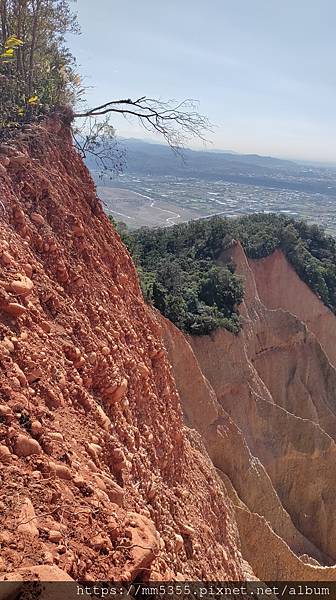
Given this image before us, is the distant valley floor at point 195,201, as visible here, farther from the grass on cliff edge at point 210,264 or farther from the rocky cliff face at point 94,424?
the rocky cliff face at point 94,424

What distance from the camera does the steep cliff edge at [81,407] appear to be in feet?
11.5

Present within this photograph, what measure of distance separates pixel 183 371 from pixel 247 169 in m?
173

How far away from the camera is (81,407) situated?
16.8 feet

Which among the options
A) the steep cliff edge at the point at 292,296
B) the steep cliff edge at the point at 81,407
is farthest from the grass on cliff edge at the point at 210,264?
the steep cliff edge at the point at 81,407

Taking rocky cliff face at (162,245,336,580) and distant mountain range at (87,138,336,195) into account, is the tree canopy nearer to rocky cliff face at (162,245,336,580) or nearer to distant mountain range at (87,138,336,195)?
rocky cliff face at (162,245,336,580)

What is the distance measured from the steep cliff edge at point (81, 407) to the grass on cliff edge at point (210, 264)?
23.2ft

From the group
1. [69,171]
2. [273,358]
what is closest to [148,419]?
[69,171]

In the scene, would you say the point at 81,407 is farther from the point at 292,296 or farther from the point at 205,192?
the point at 205,192

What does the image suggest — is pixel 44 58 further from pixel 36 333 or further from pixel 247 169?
pixel 247 169

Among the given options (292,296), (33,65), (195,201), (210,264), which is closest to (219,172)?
(195,201)

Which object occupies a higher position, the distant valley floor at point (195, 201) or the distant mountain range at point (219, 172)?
the distant mountain range at point (219, 172)

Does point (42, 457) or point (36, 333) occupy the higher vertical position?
point (36, 333)

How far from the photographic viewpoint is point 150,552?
12.7 ft

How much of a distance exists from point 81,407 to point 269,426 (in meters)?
14.5
